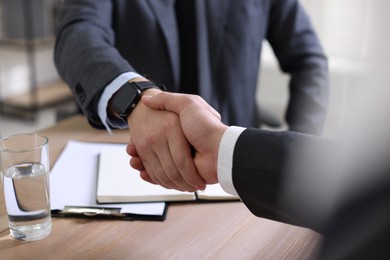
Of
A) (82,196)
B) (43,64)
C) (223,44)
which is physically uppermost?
(223,44)

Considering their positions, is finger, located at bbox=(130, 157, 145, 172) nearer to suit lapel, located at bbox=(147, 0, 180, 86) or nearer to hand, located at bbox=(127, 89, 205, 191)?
hand, located at bbox=(127, 89, 205, 191)

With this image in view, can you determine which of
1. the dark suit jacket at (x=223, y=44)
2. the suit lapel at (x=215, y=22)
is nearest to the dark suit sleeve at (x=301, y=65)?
the dark suit jacket at (x=223, y=44)

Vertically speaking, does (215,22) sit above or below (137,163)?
above

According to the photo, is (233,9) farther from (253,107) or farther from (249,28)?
(253,107)

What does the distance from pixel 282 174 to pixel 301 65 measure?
97cm

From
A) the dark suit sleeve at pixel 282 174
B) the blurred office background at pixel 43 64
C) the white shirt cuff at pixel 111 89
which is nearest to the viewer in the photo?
the dark suit sleeve at pixel 282 174

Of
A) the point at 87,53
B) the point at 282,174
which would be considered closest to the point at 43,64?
the point at 87,53

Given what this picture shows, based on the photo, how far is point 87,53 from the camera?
3.32ft

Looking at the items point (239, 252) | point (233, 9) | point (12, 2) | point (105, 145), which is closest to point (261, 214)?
point (239, 252)

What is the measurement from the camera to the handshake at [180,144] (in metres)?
0.78

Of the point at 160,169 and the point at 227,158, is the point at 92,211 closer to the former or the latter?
the point at 160,169

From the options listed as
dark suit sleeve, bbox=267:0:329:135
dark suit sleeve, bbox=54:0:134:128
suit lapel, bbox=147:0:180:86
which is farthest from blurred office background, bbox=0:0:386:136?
dark suit sleeve, bbox=54:0:134:128

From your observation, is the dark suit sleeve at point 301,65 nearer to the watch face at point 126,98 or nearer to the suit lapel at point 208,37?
the suit lapel at point 208,37

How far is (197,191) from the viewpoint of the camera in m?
0.88
